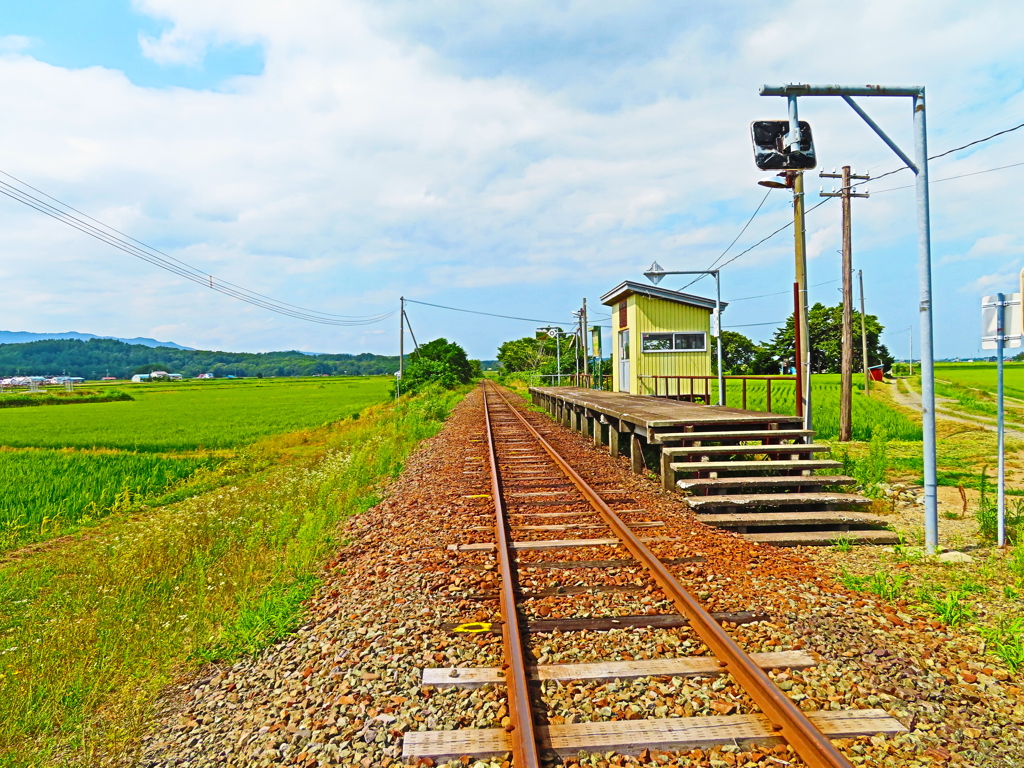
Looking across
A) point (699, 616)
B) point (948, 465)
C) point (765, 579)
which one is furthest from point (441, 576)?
point (948, 465)

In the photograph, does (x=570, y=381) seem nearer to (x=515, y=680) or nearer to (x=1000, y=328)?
(x=1000, y=328)

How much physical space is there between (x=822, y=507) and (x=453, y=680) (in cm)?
509

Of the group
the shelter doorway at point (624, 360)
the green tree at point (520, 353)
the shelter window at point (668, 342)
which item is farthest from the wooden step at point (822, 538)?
the green tree at point (520, 353)

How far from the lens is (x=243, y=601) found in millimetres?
4816

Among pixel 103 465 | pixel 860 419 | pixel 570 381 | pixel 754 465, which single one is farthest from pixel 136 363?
pixel 754 465

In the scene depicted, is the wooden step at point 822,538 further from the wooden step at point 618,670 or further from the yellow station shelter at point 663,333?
the yellow station shelter at point 663,333

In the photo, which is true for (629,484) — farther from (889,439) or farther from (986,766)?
(889,439)

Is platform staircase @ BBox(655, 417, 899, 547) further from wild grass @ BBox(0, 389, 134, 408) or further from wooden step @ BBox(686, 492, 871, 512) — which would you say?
wild grass @ BBox(0, 389, 134, 408)

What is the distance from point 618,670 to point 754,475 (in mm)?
5224

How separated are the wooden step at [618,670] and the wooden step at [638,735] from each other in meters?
0.41

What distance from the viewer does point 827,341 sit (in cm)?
6003

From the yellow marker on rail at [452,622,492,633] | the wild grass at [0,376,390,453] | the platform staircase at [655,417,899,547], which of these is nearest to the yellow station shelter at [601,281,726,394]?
the platform staircase at [655,417,899,547]

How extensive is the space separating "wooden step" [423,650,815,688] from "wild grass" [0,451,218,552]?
786 centimetres

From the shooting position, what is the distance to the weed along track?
2.75m
